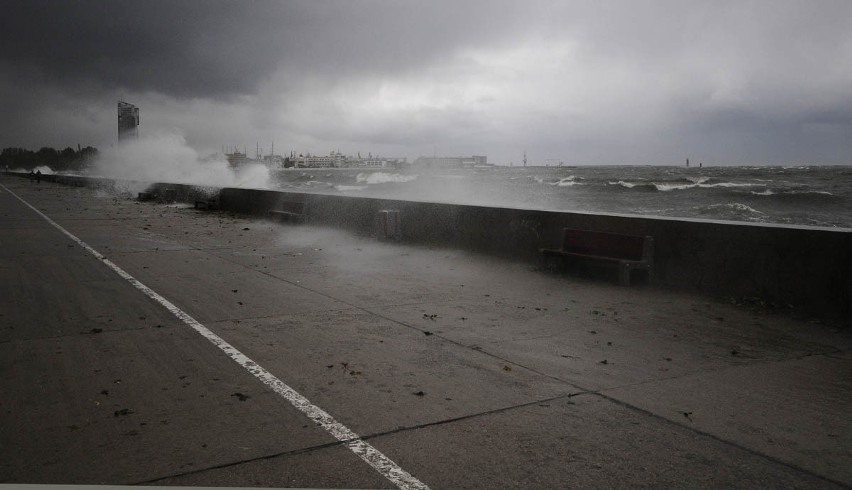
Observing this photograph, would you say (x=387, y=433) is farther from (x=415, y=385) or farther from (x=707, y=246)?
(x=707, y=246)

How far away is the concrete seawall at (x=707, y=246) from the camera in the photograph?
8008 millimetres

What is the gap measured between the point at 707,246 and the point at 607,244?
1.63 m

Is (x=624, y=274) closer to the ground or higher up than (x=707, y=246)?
closer to the ground

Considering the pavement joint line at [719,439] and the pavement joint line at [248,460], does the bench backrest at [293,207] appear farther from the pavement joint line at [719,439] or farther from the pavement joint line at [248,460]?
the pavement joint line at [248,460]

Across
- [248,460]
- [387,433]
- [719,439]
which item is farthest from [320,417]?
[719,439]

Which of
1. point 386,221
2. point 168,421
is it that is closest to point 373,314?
point 168,421

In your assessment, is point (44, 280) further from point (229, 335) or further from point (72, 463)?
point (72, 463)

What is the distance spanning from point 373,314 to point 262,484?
14.9 feet

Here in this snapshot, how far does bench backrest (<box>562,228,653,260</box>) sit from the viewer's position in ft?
33.0

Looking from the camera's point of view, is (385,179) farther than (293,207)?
Yes

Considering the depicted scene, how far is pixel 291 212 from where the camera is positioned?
70.2 ft

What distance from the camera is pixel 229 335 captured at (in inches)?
268

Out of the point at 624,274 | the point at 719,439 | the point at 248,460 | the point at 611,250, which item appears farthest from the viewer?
the point at 611,250

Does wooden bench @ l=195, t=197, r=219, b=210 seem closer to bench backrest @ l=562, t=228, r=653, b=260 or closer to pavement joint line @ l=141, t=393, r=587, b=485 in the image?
bench backrest @ l=562, t=228, r=653, b=260
